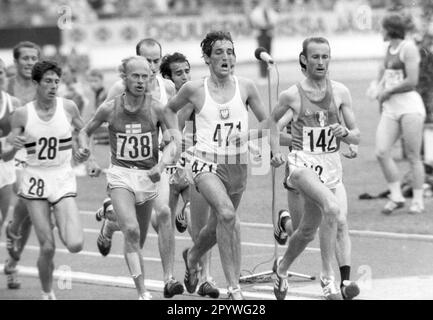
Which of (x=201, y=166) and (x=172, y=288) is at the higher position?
(x=201, y=166)

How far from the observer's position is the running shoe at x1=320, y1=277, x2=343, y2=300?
34.5 ft

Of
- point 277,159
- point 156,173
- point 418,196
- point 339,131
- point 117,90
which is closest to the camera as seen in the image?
point 339,131

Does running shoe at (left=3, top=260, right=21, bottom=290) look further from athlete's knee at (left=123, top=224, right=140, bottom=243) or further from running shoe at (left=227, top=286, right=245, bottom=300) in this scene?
running shoe at (left=227, top=286, right=245, bottom=300)

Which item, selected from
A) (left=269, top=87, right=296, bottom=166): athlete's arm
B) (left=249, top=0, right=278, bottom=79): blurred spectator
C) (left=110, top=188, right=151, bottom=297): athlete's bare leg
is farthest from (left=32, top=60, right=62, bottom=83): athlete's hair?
(left=249, top=0, right=278, bottom=79): blurred spectator

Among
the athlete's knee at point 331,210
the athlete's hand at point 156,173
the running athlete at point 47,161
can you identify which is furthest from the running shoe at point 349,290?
the running athlete at point 47,161

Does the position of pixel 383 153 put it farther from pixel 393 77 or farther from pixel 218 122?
pixel 218 122

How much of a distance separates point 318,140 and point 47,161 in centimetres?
252

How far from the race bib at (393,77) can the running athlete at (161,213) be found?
422 centimetres

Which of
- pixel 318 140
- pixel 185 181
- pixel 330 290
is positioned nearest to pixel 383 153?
pixel 185 181

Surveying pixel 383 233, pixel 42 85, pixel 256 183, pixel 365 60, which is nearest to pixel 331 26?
pixel 365 60

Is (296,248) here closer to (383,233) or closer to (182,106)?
(182,106)

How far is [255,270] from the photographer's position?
41.9 ft

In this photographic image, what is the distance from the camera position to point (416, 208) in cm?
1576

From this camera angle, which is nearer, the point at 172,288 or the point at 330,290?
the point at 330,290
